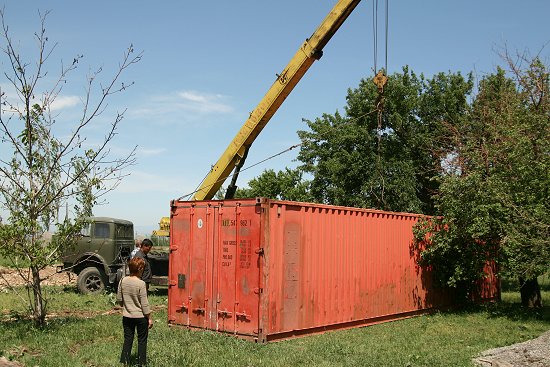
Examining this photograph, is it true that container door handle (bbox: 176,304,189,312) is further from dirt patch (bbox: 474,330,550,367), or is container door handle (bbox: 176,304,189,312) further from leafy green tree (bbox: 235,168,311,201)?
leafy green tree (bbox: 235,168,311,201)

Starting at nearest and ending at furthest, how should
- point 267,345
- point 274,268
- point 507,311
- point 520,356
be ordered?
point 520,356 → point 267,345 → point 274,268 → point 507,311

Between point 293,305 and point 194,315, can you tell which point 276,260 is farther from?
point 194,315

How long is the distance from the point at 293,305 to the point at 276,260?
3.29 ft

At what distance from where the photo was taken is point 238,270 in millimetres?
10328

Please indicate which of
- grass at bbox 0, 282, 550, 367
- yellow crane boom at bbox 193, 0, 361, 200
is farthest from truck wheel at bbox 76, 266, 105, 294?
yellow crane boom at bbox 193, 0, 361, 200

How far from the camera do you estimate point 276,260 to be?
1016 cm

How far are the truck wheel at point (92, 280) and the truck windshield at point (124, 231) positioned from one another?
1.31 metres

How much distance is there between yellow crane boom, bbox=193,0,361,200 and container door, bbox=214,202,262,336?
3.38 meters

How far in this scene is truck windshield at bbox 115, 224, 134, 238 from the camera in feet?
56.1

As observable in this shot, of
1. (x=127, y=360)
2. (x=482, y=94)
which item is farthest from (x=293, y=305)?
(x=482, y=94)

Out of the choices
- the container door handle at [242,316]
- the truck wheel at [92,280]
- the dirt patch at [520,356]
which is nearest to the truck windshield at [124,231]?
the truck wheel at [92,280]

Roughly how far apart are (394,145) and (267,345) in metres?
18.2

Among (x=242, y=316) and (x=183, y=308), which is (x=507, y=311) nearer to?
(x=242, y=316)

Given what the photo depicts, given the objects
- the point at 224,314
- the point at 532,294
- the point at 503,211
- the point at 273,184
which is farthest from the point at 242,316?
the point at 273,184
